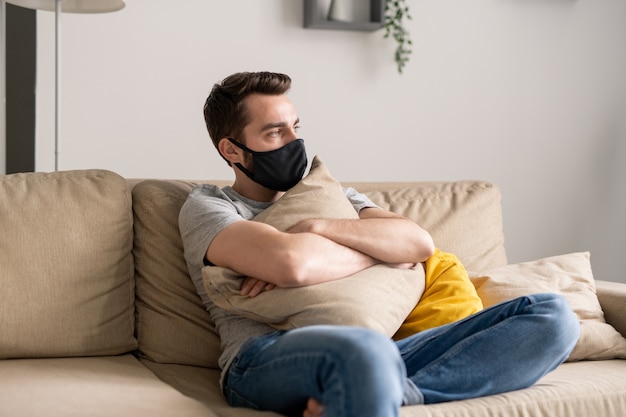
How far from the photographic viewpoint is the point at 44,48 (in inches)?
120

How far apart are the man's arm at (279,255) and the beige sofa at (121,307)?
285mm

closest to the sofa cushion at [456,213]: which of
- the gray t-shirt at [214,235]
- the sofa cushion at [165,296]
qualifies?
the gray t-shirt at [214,235]

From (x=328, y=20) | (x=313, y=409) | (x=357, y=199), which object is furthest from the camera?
(x=328, y=20)

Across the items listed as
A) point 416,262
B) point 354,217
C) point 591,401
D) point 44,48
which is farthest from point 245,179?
point 44,48

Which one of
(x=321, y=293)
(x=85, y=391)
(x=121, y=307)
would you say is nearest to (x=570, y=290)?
(x=321, y=293)

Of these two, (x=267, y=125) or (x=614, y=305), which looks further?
(x=614, y=305)

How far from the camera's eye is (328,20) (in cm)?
335

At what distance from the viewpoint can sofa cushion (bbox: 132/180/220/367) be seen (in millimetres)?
2084

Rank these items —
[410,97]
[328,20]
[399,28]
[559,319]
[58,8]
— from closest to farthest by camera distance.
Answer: [559,319] < [58,8] < [328,20] < [399,28] < [410,97]

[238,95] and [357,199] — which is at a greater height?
[238,95]

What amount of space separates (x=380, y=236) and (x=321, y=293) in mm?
239

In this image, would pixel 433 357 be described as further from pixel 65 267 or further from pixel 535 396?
pixel 65 267

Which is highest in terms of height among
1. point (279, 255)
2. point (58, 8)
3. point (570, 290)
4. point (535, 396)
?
point (58, 8)

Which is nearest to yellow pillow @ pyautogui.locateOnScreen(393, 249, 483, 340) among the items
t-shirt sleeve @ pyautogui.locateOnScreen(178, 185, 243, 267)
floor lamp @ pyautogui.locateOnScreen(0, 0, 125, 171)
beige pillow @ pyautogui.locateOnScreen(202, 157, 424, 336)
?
beige pillow @ pyautogui.locateOnScreen(202, 157, 424, 336)
